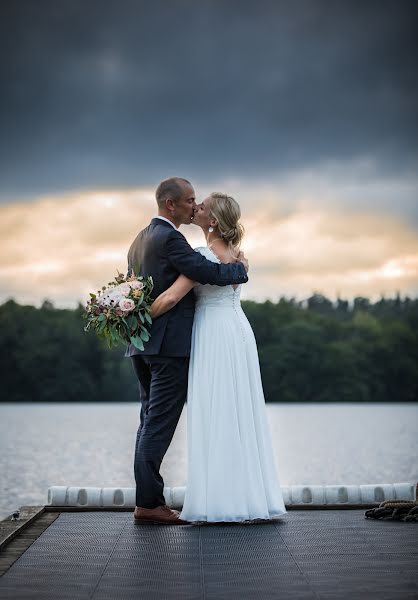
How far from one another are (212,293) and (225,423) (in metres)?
0.78

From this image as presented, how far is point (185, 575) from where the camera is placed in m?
4.11

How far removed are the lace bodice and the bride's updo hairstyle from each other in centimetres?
15

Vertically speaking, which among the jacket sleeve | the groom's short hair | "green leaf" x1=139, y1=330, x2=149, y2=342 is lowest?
"green leaf" x1=139, y1=330, x2=149, y2=342

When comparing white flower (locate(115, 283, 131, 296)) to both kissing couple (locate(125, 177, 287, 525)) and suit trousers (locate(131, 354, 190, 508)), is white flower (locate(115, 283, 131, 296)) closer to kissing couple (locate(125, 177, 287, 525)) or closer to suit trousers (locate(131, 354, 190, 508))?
kissing couple (locate(125, 177, 287, 525))

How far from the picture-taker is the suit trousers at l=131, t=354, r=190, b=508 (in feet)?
18.7

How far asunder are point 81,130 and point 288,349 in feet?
78.2

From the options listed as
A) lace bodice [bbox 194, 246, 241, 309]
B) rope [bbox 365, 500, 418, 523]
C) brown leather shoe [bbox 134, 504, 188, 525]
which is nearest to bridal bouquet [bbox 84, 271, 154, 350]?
lace bodice [bbox 194, 246, 241, 309]

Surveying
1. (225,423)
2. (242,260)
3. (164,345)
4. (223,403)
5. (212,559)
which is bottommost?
(212,559)

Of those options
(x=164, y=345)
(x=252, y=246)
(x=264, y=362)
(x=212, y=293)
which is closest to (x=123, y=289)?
(x=164, y=345)

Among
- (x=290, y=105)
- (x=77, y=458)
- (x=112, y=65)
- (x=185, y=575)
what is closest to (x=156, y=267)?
(x=185, y=575)

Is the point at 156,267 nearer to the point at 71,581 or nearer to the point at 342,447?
the point at 71,581

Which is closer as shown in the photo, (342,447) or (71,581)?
(71,581)

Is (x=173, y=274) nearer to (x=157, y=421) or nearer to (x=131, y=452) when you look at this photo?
(x=157, y=421)

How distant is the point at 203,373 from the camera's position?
5820 mm
